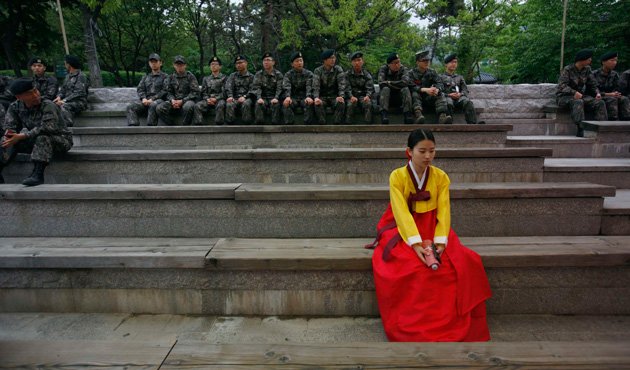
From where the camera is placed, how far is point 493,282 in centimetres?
287

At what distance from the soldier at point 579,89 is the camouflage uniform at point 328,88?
4.73 meters

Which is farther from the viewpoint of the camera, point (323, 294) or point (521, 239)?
point (521, 239)

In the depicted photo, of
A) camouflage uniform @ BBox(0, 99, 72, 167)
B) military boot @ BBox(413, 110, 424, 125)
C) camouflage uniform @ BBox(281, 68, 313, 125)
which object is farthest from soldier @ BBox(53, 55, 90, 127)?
military boot @ BBox(413, 110, 424, 125)

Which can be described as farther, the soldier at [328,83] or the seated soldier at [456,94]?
the soldier at [328,83]

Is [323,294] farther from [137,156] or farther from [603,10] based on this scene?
[603,10]

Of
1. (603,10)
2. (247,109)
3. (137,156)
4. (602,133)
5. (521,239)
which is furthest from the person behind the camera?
(603,10)

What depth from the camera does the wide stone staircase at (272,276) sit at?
178 cm

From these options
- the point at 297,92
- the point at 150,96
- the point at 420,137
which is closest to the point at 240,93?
the point at 297,92

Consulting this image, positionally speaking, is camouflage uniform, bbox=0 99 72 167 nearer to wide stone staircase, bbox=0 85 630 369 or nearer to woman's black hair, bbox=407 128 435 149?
wide stone staircase, bbox=0 85 630 369

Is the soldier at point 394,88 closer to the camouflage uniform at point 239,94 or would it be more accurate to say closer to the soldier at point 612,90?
the camouflage uniform at point 239,94

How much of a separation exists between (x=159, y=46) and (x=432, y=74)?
52.3 ft

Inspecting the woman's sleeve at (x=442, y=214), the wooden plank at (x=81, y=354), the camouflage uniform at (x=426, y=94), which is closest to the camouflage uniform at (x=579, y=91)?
the camouflage uniform at (x=426, y=94)

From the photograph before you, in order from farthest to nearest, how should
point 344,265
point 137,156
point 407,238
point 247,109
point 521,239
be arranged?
1. point 247,109
2. point 137,156
3. point 521,239
4. point 344,265
5. point 407,238

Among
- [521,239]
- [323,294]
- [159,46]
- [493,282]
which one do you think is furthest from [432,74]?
[159,46]
